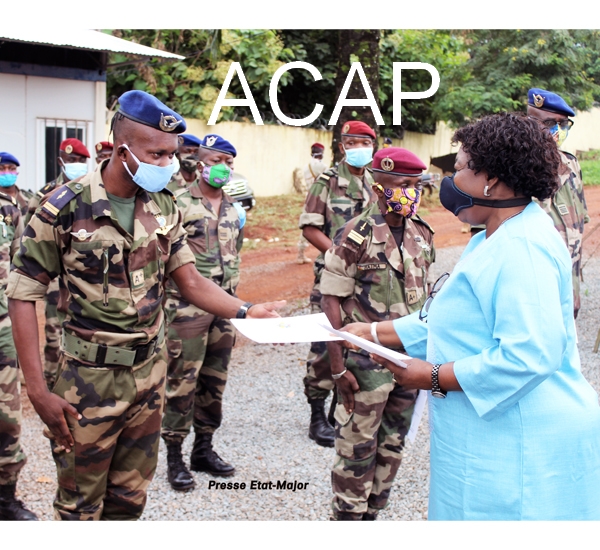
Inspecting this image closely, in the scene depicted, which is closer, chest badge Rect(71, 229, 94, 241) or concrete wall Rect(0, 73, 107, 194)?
chest badge Rect(71, 229, 94, 241)

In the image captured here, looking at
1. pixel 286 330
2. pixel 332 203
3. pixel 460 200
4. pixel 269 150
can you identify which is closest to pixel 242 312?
pixel 286 330

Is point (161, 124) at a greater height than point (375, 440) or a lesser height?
greater

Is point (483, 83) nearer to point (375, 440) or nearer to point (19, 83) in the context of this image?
point (19, 83)

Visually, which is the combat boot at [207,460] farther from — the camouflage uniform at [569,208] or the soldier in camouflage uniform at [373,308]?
the camouflage uniform at [569,208]

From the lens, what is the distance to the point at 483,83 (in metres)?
19.2

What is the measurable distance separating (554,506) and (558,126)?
125 inches

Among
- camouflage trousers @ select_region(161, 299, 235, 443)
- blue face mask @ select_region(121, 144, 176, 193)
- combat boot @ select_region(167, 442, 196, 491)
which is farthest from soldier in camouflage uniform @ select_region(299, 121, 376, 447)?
blue face mask @ select_region(121, 144, 176, 193)

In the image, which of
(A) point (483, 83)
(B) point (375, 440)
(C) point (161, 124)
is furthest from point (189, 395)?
(A) point (483, 83)

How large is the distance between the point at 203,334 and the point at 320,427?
4.40 feet

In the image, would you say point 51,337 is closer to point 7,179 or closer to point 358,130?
point 7,179

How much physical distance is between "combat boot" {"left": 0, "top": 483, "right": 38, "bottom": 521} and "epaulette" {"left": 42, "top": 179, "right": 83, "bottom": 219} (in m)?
1.97

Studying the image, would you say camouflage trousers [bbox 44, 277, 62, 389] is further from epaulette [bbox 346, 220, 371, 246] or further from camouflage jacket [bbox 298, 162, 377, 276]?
epaulette [bbox 346, 220, 371, 246]


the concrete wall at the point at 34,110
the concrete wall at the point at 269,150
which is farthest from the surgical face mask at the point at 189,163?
the concrete wall at the point at 269,150

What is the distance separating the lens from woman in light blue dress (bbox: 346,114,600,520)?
2.29 m
